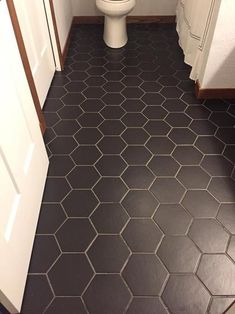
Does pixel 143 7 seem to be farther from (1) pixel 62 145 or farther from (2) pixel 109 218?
(2) pixel 109 218

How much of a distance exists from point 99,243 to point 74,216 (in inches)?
7.8

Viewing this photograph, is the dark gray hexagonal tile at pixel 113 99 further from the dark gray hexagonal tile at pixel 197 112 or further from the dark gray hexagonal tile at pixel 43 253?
the dark gray hexagonal tile at pixel 43 253

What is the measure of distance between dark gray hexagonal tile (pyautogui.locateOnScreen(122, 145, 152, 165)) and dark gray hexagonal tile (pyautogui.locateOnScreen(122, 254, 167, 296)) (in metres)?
0.58

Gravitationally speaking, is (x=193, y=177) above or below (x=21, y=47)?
below

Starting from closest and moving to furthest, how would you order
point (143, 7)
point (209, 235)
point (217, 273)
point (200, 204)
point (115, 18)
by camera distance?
point (217, 273) → point (209, 235) → point (200, 204) → point (115, 18) → point (143, 7)

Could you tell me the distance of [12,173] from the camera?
3.81 feet

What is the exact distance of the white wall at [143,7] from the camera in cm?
283

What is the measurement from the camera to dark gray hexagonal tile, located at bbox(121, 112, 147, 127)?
6.44 ft

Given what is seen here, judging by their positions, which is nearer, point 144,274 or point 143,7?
point 144,274

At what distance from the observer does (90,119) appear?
1996mm

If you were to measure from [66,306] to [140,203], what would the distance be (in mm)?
597

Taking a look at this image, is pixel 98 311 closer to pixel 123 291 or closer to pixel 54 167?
pixel 123 291

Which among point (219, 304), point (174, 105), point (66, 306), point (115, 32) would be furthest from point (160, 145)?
point (115, 32)

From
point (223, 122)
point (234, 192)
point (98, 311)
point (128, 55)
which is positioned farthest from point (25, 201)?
point (128, 55)
